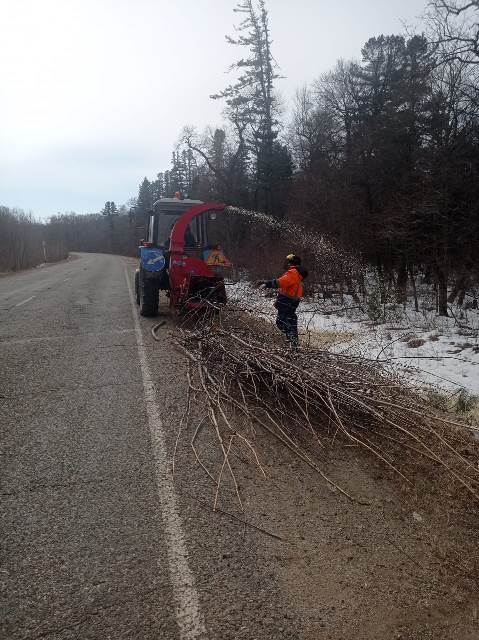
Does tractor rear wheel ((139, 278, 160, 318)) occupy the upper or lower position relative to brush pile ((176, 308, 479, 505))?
upper

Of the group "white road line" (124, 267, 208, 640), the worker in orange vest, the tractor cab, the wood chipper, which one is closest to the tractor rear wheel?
the wood chipper

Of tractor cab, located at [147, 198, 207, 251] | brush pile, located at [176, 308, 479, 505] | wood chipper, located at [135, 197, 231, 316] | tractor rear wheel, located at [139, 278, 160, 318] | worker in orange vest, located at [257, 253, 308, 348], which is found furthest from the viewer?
tractor cab, located at [147, 198, 207, 251]

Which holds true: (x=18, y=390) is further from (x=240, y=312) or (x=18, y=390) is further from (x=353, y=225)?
(x=353, y=225)

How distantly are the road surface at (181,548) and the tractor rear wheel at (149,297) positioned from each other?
527cm

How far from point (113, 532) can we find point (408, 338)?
7583 millimetres

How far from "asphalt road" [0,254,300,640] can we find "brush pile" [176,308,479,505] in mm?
584

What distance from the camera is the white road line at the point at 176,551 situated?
2.26m

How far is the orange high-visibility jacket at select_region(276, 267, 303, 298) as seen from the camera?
7043 mm

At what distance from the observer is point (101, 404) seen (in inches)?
197

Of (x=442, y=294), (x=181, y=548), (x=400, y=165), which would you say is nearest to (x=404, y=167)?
(x=400, y=165)

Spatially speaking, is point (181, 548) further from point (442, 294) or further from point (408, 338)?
point (442, 294)

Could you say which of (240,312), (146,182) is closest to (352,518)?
(240,312)

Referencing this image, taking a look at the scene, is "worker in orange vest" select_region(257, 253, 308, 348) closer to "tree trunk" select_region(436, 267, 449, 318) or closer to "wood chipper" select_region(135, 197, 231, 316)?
"wood chipper" select_region(135, 197, 231, 316)

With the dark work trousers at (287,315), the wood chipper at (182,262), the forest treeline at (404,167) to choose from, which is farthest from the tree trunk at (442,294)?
the dark work trousers at (287,315)
